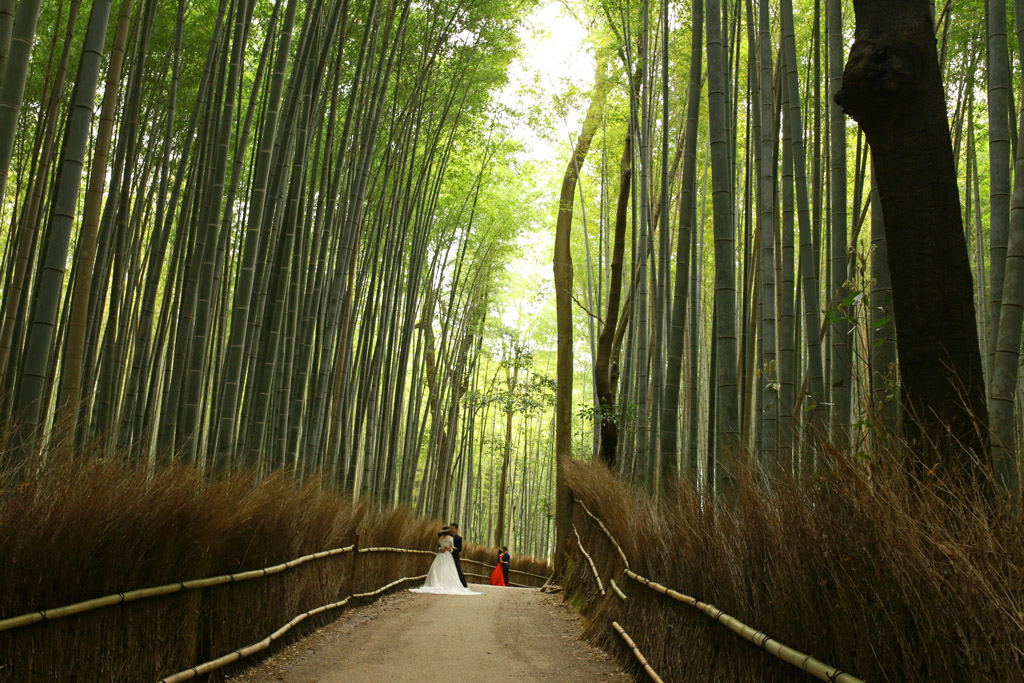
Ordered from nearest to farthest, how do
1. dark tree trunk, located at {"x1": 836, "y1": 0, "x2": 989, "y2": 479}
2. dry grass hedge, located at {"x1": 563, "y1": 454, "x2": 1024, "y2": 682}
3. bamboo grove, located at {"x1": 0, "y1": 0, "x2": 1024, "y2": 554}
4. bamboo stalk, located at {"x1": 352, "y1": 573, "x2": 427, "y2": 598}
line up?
dry grass hedge, located at {"x1": 563, "y1": 454, "x2": 1024, "y2": 682}, dark tree trunk, located at {"x1": 836, "y1": 0, "x2": 989, "y2": 479}, bamboo grove, located at {"x1": 0, "y1": 0, "x2": 1024, "y2": 554}, bamboo stalk, located at {"x1": 352, "y1": 573, "x2": 427, "y2": 598}

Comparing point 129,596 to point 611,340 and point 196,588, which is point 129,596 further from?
point 611,340

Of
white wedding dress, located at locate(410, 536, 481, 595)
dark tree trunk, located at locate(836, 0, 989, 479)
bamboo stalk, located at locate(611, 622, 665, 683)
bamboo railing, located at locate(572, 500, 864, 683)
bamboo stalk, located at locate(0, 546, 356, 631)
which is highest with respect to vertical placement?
dark tree trunk, located at locate(836, 0, 989, 479)

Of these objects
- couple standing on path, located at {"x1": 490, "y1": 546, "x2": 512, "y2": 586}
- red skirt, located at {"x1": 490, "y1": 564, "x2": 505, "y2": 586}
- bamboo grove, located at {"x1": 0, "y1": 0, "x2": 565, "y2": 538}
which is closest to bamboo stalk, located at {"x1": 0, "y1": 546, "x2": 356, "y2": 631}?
bamboo grove, located at {"x1": 0, "y1": 0, "x2": 565, "y2": 538}

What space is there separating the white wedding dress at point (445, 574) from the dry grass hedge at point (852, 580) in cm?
539

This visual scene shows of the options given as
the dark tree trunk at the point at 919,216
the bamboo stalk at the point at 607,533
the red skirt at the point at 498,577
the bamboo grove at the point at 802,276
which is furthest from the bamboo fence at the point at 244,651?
the red skirt at the point at 498,577

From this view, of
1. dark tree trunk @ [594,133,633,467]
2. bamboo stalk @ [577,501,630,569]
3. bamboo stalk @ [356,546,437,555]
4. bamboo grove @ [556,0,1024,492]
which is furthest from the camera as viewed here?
dark tree trunk @ [594,133,633,467]

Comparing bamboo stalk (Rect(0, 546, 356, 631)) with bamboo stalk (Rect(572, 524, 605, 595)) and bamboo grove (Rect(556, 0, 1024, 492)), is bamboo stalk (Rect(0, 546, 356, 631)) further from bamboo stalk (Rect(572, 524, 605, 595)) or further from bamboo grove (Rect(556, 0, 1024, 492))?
bamboo stalk (Rect(572, 524, 605, 595))

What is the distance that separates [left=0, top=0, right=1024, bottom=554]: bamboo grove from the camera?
273 cm

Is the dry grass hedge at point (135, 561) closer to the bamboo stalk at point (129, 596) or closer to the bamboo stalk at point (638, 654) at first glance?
the bamboo stalk at point (129, 596)

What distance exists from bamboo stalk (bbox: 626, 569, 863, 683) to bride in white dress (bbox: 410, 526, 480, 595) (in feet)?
18.4

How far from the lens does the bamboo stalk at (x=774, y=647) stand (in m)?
1.47

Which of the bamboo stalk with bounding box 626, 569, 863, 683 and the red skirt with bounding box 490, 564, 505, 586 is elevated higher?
the bamboo stalk with bounding box 626, 569, 863, 683

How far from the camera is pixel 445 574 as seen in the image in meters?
8.17

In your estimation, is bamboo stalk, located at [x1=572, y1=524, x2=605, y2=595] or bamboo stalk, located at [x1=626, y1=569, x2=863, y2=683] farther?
bamboo stalk, located at [x1=572, y1=524, x2=605, y2=595]
